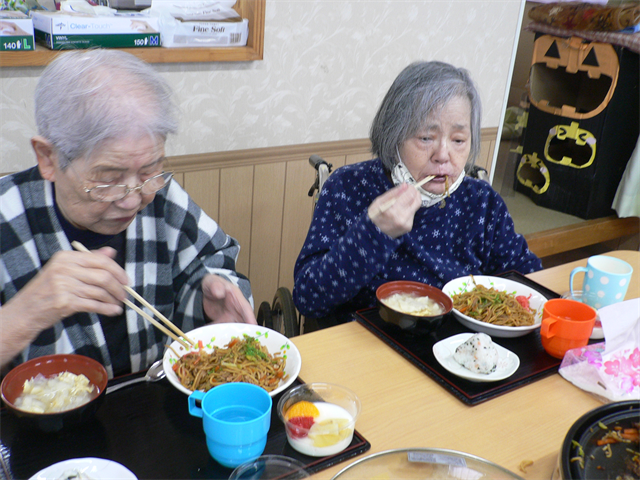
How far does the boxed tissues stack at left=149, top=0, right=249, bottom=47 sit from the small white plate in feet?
4.91

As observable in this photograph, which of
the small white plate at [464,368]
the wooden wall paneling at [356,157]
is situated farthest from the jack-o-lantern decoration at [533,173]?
the small white plate at [464,368]

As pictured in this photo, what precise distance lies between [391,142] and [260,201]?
100 centimetres

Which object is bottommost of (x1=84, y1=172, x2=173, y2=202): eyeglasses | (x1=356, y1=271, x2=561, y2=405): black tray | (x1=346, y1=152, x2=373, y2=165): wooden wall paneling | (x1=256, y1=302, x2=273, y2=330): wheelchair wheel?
(x1=256, y1=302, x2=273, y2=330): wheelchair wheel

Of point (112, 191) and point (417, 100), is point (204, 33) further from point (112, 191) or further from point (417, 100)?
point (112, 191)

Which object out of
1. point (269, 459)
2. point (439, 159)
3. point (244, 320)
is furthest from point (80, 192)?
point (439, 159)

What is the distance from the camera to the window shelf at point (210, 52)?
72.4 inches

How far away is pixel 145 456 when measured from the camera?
94 cm

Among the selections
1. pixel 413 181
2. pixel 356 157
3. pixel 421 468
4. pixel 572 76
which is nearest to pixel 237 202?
pixel 356 157

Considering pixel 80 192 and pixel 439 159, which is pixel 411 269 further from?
pixel 80 192

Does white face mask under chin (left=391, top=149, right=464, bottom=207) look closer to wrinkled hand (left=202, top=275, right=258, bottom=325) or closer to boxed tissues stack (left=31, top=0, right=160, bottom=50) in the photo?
wrinkled hand (left=202, top=275, right=258, bottom=325)

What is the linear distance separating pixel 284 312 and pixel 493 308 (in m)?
0.65

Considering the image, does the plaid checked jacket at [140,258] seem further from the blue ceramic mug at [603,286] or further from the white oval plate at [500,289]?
the blue ceramic mug at [603,286]

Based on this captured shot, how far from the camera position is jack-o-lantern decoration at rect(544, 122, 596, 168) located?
3.47m

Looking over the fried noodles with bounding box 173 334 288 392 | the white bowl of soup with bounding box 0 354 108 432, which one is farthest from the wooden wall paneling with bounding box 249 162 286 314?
the white bowl of soup with bounding box 0 354 108 432
